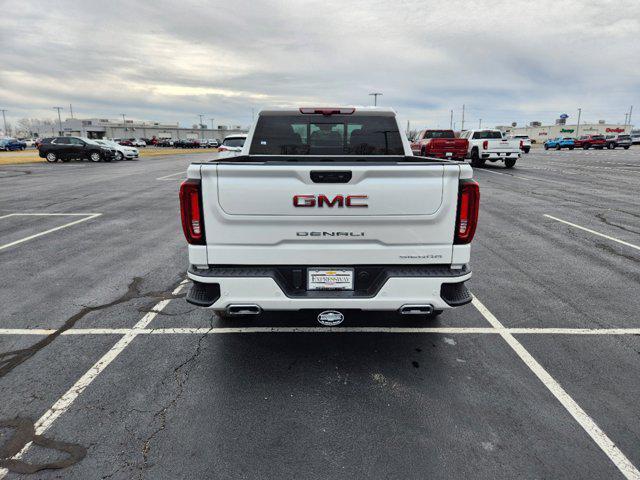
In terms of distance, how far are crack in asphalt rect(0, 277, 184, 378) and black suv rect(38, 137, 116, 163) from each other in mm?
29954

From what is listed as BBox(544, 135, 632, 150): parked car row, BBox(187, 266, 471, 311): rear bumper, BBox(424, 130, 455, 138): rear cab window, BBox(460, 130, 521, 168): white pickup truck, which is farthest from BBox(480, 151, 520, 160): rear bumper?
BBox(544, 135, 632, 150): parked car row

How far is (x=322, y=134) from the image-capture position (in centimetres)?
546

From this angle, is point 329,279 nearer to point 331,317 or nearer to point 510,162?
point 331,317

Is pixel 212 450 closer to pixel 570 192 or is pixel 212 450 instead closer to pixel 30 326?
pixel 30 326

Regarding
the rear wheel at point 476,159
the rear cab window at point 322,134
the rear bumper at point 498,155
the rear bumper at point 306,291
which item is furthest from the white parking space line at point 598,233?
the rear wheel at point 476,159

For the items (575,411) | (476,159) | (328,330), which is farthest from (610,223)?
(476,159)

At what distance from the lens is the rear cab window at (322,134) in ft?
17.0

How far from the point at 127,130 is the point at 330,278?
146 metres

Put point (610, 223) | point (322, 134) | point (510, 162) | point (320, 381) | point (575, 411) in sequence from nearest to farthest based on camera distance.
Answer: point (575, 411) < point (320, 381) < point (322, 134) < point (610, 223) < point (510, 162)

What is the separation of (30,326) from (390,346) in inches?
141

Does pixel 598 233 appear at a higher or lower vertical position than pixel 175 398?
higher

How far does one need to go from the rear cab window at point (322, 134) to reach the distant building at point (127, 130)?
128663mm

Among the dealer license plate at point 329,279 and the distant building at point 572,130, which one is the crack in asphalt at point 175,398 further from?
the distant building at point 572,130

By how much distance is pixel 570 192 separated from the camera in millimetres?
13930
